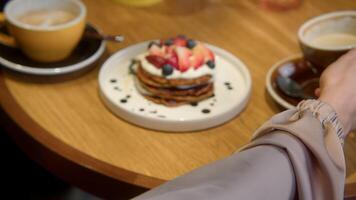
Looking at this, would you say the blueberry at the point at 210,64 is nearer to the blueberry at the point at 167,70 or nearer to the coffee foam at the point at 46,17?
the blueberry at the point at 167,70

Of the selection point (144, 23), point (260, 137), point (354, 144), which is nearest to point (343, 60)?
point (354, 144)

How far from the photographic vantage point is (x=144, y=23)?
4.54ft

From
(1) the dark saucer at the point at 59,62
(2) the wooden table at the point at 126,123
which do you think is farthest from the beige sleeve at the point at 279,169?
(1) the dark saucer at the point at 59,62

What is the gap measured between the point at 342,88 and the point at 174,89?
323 millimetres

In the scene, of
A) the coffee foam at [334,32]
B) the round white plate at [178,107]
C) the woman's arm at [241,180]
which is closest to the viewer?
the woman's arm at [241,180]

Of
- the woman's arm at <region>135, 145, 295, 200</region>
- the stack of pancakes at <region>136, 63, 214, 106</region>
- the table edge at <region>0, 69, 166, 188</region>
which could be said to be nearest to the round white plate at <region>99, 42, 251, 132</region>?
the stack of pancakes at <region>136, 63, 214, 106</region>

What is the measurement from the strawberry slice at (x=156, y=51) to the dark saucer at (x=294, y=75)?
0.73 feet

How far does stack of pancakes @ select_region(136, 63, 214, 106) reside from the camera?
108cm

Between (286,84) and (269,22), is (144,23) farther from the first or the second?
(286,84)

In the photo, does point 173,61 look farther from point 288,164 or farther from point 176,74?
point 288,164

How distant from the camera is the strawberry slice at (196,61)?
1090mm

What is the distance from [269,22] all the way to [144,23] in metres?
0.31

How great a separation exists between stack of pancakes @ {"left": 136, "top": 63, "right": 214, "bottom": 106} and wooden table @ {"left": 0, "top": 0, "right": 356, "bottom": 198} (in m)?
0.08

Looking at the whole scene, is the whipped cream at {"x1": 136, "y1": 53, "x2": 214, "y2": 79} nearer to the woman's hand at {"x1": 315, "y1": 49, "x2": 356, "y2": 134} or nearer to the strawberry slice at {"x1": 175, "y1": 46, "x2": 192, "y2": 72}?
the strawberry slice at {"x1": 175, "y1": 46, "x2": 192, "y2": 72}
